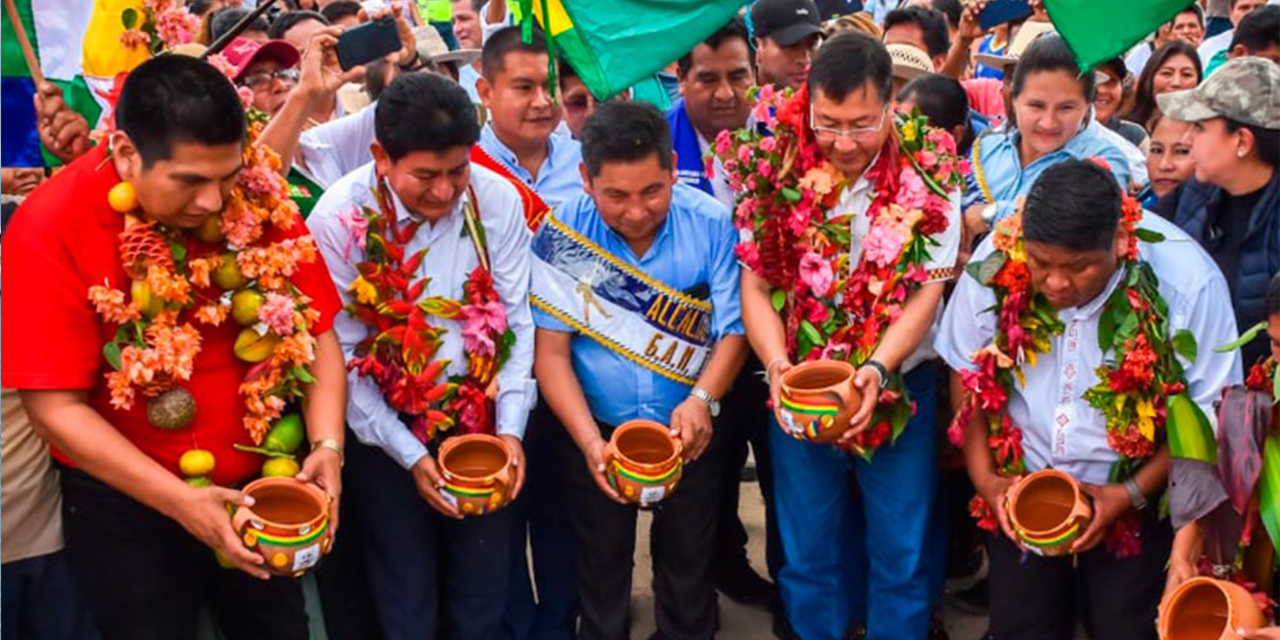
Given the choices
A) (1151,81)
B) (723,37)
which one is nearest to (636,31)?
(723,37)

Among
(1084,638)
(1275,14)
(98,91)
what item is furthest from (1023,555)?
(1275,14)

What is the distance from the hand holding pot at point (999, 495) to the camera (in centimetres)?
335

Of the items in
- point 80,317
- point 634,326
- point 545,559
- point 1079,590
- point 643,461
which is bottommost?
point 545,559

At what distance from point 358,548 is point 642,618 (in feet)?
4.09

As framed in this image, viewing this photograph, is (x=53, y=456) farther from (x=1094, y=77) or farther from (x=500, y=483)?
→ (x=1094, y=77)

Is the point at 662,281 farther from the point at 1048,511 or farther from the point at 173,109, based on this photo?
the point at 173,109

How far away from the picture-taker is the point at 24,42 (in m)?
3.72

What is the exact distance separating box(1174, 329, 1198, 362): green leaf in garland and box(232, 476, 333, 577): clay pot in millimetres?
2248

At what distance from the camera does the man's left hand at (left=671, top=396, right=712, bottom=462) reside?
3668mm

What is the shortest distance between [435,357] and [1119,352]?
191 cm

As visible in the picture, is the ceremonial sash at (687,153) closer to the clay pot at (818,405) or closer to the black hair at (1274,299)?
the clay pot at (818,405)

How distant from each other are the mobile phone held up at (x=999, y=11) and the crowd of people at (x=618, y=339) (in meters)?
1.11

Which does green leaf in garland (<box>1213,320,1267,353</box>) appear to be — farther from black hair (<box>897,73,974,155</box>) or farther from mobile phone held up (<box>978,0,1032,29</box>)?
mobile phone held up (<box>978,0,1032,29</box>)

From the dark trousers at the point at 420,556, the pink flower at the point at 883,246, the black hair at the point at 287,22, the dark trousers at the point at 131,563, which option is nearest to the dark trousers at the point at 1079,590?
the pink flower at the point at 883,246
